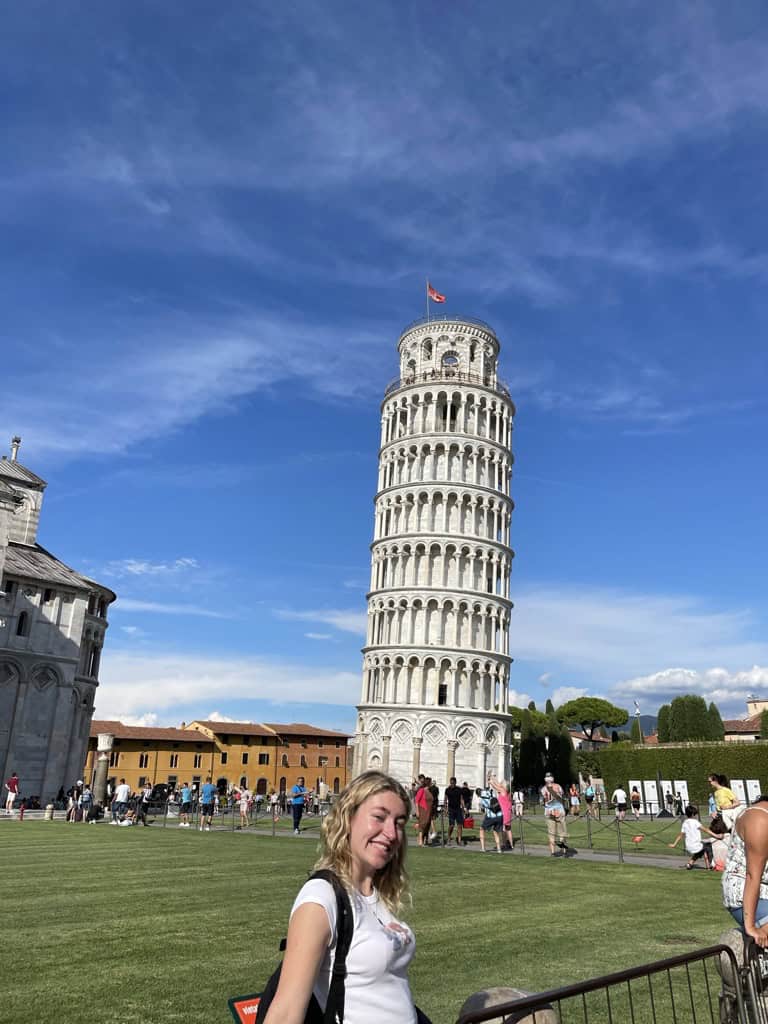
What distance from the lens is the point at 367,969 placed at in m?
3.21

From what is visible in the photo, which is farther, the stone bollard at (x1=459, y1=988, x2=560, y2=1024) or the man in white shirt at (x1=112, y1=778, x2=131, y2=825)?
the man in white shirt at (x1=112, y1=778, x2=131, y2=825)

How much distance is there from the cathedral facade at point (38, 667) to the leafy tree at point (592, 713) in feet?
259

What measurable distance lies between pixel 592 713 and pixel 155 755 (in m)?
62.0

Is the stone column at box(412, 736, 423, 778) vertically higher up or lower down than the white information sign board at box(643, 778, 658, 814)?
higher up

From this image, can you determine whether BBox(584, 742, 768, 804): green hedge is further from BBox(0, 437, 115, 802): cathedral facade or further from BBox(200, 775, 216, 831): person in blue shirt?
BBox(0, 437, 115, 802): cathedral facade

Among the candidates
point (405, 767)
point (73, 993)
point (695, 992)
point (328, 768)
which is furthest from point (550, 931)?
point (328, 768)

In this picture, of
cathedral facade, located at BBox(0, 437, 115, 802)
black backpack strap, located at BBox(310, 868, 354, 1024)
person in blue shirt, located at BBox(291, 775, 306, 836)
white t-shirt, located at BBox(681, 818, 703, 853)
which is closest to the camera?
black backpack strap, located at BBox(310, 868, 354, 1024)

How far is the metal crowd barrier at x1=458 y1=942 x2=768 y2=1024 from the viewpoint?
3.70 metres

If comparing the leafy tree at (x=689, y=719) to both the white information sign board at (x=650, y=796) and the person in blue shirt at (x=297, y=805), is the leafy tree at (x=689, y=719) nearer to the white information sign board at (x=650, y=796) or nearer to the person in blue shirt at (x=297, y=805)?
the white information sign board at (x=650, y=796)

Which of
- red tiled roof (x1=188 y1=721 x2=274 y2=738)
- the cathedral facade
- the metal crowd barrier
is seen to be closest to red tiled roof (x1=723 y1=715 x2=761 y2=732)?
red tiled roof (x1=188 y1=721 x2=274 y2=738)

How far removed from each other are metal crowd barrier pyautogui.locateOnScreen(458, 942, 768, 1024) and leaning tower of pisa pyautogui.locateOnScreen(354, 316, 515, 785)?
175 feet

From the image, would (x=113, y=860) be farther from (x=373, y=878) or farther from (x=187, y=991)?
(x=373, y=878)

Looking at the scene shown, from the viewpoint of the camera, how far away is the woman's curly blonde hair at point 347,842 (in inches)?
141

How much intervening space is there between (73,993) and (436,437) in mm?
61100
